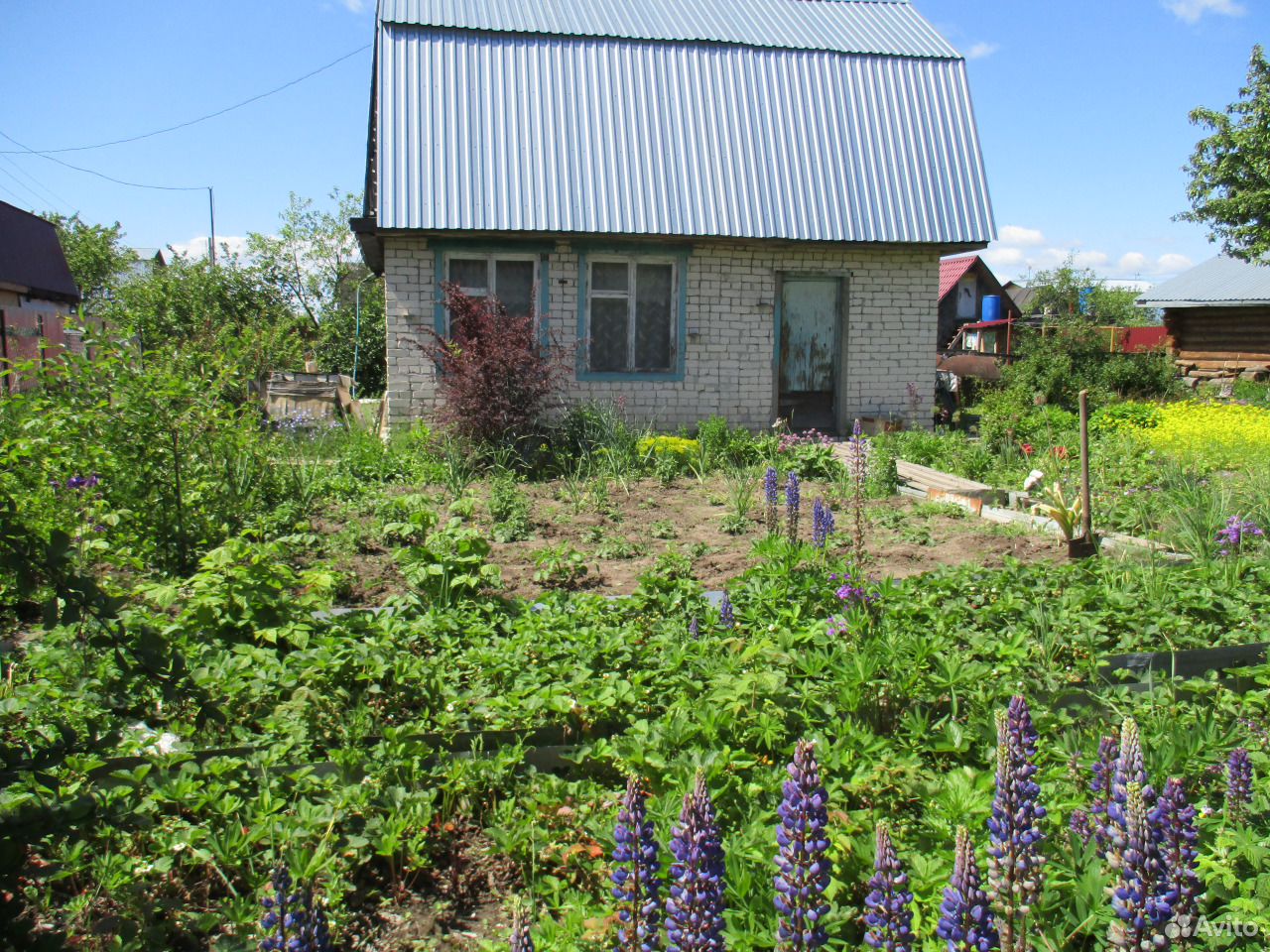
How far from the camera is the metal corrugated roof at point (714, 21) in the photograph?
13.2 metres

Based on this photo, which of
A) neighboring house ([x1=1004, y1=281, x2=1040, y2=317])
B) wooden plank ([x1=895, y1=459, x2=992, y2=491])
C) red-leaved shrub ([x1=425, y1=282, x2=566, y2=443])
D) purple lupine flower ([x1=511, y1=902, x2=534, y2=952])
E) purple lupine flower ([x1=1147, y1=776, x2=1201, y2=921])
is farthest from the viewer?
neighboring house ([x1=1004, y1=281, x2=1040, y2=317])

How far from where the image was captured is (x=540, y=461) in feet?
33.9

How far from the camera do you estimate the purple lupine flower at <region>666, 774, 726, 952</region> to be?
69.1 inches

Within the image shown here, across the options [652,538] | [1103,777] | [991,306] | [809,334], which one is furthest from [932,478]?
[991,306]

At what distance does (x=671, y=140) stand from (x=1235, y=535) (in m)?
9.32

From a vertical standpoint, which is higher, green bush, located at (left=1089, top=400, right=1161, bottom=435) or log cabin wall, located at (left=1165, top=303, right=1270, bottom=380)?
log cabin wall, located at (left=1165, top=303, right=1270, bottom=380)

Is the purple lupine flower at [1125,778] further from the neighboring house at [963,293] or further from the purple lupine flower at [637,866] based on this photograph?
the neighboring house at [963,293]

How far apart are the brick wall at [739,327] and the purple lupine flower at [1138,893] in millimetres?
10720

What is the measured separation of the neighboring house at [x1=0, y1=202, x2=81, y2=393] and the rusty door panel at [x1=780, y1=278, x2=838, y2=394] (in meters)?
12.0

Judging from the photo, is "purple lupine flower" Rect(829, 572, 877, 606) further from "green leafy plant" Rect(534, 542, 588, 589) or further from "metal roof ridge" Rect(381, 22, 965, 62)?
"metal roof ridge" Rect(381, 22, 965, 62)

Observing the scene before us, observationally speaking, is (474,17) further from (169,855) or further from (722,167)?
(169,855)

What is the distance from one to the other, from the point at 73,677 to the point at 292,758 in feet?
3.87

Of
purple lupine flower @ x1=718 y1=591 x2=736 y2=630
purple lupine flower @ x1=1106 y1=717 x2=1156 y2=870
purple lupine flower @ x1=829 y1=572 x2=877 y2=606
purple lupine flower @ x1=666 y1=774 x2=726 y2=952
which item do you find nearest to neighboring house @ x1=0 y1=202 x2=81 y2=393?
purple lupine flower @ x1=718 y1=591 x2=736 y2=630

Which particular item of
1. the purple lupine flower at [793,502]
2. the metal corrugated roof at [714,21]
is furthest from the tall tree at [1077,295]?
the purple lupine flower at [793,502]
